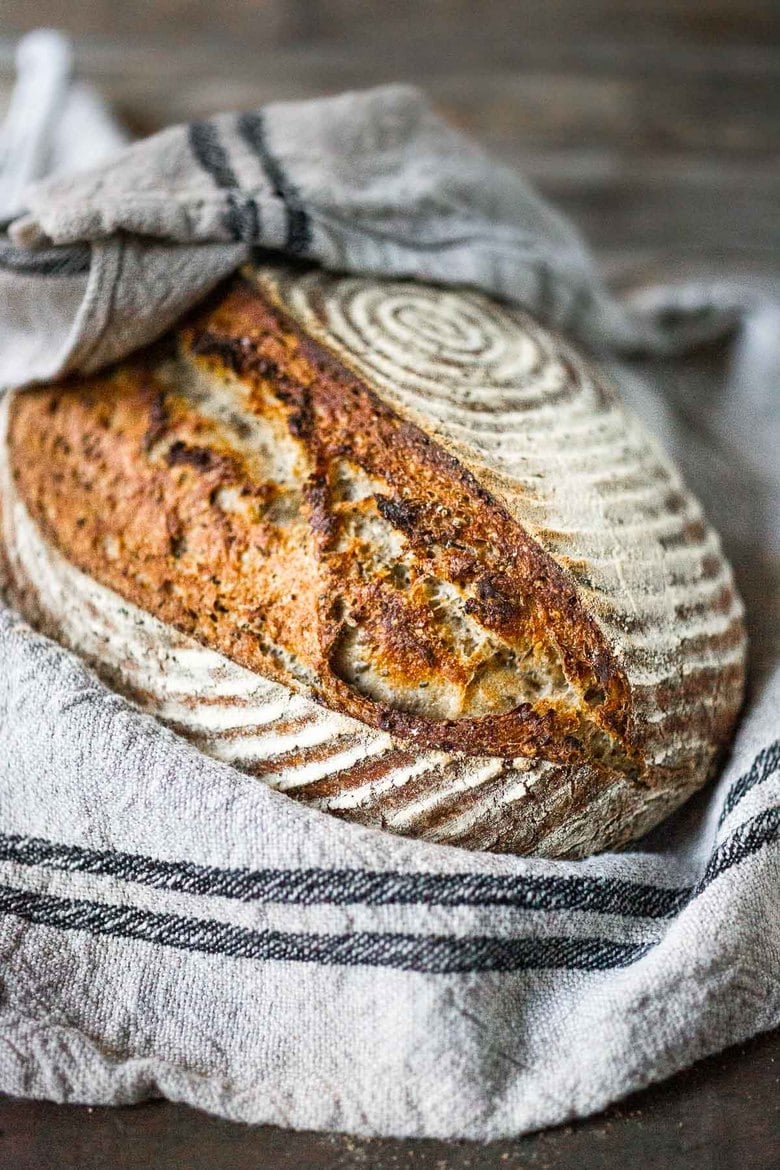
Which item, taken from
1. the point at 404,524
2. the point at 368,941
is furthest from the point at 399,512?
the point at 368,941

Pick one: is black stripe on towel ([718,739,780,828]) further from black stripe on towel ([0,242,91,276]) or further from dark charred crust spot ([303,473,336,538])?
black stripe on towel ([0,242,91,276])

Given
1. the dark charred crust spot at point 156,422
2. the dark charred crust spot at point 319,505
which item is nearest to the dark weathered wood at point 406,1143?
the dark charred crust spot at point 319,505

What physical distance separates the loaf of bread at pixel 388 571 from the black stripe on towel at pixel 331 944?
0.10 m

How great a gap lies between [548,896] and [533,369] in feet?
1.90

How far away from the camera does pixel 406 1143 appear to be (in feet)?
2.70

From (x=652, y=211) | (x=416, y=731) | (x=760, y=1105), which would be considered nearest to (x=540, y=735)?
(x=416, y=731)

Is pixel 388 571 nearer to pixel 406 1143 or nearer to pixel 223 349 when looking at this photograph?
pixel 223 349

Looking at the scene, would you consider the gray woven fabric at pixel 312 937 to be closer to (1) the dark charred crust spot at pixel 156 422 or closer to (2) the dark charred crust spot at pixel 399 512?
(1) the dark charred crust spot at pixel 156 422

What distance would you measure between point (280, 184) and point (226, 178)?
6 centimetres

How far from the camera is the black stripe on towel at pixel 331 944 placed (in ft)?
2.79

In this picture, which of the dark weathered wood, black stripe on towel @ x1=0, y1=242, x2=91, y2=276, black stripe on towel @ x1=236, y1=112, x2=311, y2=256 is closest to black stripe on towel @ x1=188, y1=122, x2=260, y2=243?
black stripe on towel @ x1=236, y1=112, x2=311, y2=256

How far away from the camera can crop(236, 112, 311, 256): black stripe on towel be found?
121 cm

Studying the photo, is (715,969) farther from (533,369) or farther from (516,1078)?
(533,369)

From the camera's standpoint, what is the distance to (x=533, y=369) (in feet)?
3.94
